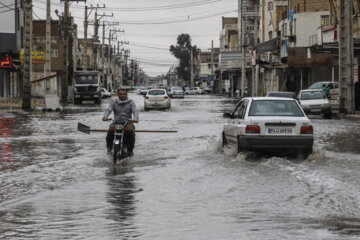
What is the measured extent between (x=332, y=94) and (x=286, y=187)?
3266 centimetres

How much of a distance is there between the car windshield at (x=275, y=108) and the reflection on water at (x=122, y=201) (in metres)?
3.30

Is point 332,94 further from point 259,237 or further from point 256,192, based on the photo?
point 259,237

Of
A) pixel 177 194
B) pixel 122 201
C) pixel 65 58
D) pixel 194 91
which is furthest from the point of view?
pixel 194 91

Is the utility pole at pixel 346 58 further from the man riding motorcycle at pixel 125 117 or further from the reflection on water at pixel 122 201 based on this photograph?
the reflection on water at pixel 122 201

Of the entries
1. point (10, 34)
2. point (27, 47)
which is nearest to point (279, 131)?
point (27, 47)

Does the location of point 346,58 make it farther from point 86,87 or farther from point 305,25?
point 86,87

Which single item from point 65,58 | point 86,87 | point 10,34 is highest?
point 10,34

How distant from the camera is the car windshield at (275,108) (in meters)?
14.8

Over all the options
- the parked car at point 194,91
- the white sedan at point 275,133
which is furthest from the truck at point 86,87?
the parked car at point 194,91

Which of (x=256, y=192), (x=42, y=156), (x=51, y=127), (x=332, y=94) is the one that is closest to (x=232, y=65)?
(x=332, y=94)

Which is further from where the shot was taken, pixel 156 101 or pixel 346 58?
pixel 156 101

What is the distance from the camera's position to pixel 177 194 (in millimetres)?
10070

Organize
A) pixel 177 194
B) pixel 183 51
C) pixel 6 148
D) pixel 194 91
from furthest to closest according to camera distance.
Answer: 1. pixel 183 51
2. pixel 194 91
3. pixel 6 148
4. pixel 177 194

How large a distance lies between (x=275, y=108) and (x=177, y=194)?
555 cm
